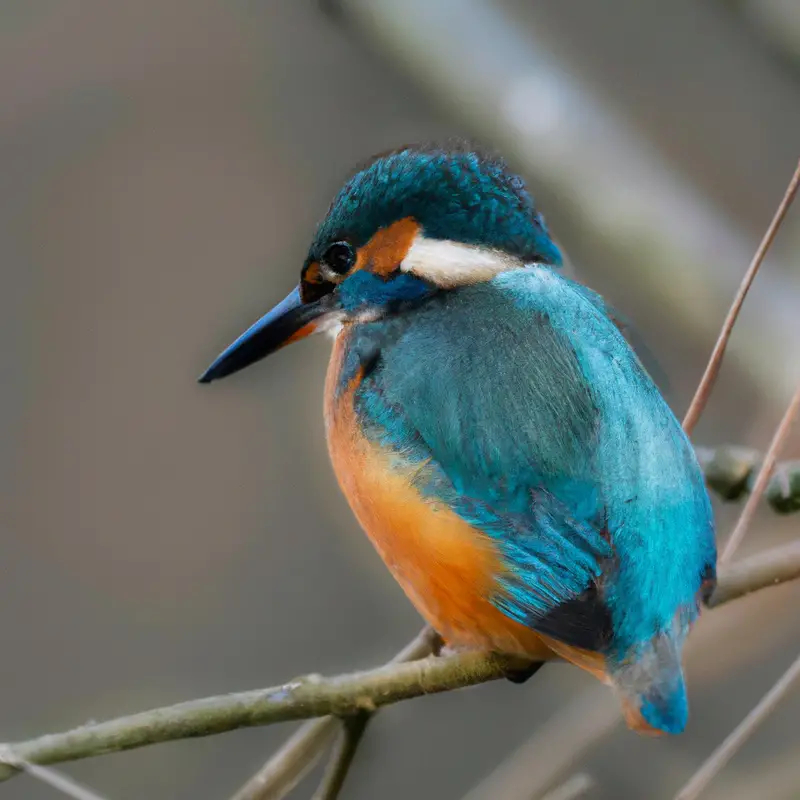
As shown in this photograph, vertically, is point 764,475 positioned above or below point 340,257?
below

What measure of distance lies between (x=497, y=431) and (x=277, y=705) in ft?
0.94

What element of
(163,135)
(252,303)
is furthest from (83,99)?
(252,303)

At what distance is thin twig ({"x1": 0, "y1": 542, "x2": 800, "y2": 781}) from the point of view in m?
0.97

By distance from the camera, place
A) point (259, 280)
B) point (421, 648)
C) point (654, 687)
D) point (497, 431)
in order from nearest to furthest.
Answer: point (654, 687) < point (497, 431) < point (421, 648) < point (259, 280)

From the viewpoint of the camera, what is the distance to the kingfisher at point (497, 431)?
973mm

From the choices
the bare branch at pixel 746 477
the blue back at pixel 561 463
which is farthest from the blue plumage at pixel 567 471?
the bare branch at pixel 746 477

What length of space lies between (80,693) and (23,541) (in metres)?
0.45

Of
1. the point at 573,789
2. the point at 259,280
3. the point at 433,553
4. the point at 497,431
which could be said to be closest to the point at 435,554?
the point at 433,553

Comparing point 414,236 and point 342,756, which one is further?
point 414,236

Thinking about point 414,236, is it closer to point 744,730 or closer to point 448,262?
point 448,262

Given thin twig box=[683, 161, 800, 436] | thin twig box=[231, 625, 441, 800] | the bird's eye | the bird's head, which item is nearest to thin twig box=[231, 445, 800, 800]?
thin twig box=[231, 625, 441, 800]

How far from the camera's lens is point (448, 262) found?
116cm

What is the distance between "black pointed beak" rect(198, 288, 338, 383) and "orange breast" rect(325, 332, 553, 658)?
127mm

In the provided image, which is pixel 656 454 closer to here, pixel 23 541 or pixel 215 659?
pixel 215 659
